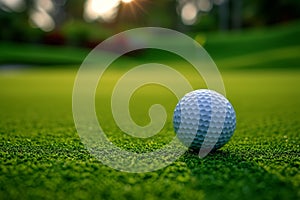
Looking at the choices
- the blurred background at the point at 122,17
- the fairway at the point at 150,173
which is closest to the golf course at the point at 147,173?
the fairway at the point at 150,173

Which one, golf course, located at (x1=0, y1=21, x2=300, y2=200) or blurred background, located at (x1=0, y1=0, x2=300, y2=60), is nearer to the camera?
golf course, located at (x1=0, y1=21, x2=300, y2=200)

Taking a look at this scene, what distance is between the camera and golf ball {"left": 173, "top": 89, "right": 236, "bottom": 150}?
2197 mm

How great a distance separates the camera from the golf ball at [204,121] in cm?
220

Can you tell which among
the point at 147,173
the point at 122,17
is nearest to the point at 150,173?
the point at 147,173

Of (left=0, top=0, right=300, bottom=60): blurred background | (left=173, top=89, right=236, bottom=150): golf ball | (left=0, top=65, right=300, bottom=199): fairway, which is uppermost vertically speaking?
(left=0, top=0, right=300, bottom=60): blurred background

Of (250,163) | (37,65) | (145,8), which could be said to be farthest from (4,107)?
(145,8)

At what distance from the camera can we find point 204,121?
7.30ft

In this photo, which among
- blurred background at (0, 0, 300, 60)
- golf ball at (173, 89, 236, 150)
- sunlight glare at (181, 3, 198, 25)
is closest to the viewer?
golf ball at (173, 89, 236, 150)

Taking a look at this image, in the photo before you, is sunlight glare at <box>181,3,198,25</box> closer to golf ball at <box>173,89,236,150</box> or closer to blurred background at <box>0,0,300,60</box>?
blurred background at <box>0,0,300,60</box>

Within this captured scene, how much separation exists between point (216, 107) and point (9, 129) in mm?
2001

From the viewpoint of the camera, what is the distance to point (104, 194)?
4.96ft

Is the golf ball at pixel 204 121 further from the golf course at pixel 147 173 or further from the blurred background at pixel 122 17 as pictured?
the blurred background at pixel 122 17

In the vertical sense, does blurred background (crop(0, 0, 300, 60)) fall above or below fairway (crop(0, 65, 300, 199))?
above

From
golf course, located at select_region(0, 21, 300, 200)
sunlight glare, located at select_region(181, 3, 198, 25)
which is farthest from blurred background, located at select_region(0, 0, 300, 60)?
golf course, located at select_region(0, 21, 300, 200)
